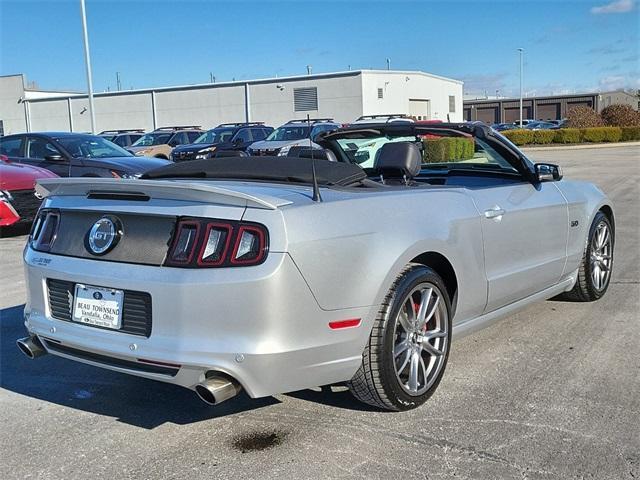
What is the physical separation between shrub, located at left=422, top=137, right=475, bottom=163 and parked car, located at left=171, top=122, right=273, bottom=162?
14.4 metres

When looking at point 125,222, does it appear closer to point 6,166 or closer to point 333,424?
point 333,424

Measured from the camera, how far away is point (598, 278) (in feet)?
18.4

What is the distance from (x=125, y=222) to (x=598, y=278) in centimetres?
410

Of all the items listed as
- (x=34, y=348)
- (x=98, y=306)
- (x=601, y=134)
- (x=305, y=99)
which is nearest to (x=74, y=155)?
(x=34, y=348)

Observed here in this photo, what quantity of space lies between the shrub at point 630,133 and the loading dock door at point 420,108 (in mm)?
16163

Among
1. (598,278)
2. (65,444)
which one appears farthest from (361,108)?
(65,444)

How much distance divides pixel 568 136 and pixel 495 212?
34925 mm

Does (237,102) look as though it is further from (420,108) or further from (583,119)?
(583,119)

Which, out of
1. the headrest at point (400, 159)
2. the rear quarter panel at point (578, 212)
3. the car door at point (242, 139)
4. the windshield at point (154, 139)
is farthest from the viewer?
the windshield at point (154, 139)

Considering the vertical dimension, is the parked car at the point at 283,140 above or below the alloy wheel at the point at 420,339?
above

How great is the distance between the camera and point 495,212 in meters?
4.10

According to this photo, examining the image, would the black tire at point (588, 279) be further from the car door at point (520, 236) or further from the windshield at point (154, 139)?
the windshield at point (154, 139)

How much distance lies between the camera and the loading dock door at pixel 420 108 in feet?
163

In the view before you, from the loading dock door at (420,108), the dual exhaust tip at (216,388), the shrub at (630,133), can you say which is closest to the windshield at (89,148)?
the dual exhaust tip at (216,388)
